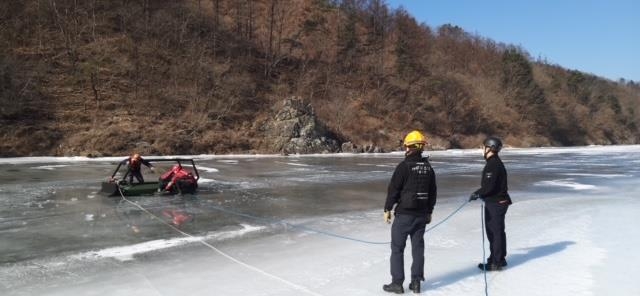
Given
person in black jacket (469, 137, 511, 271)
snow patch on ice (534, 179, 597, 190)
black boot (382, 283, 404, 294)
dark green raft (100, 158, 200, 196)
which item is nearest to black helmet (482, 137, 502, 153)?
person in black jacket (469, 137, 511, 271)

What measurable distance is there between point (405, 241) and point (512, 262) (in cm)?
205

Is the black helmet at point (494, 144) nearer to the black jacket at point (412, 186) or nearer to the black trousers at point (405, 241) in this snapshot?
the black jacket at point (412, 186)

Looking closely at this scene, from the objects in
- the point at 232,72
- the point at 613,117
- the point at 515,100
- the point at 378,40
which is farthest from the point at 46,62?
the point at 613,117

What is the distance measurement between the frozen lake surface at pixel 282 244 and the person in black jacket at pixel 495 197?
22 centimetres

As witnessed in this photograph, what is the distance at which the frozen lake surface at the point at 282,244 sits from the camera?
5.39m

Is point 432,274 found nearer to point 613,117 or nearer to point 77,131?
point 77,131

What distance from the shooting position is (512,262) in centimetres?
633

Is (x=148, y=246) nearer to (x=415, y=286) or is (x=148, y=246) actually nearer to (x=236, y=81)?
(x=415, y=286)

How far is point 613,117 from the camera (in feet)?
296

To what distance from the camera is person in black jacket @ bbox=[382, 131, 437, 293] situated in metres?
4.91

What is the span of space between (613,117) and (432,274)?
9892 centimetres

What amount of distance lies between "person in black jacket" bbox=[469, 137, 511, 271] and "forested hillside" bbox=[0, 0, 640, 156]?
29.0 metres

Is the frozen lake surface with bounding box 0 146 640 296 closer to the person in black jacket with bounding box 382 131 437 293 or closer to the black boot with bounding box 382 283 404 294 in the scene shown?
the black boot with bounding box 382 283 404 294

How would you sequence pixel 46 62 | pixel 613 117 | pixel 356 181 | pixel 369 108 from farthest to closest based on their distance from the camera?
pixel 613 117
pixel 369 108
pixel 46 62
pixel 356 181
